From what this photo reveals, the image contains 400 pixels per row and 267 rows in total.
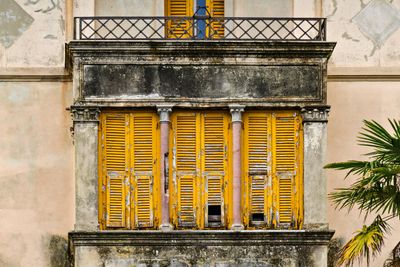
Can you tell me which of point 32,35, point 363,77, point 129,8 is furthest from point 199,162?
point 32,35

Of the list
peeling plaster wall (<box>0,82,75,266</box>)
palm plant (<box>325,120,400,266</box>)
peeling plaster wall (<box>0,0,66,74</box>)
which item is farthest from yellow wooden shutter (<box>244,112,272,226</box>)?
palm plant (<box>325,120,400,266</box>)

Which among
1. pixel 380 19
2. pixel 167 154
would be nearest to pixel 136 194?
pixel 167 154

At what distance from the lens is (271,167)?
32188 millimetres

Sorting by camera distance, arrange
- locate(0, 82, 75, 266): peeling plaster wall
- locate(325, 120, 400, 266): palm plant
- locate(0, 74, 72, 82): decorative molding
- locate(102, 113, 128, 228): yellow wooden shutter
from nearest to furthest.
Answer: locate(325, 120, 400, 266): palm plant < locate(102, 113, 128, 228): yellow wooden shutter < locate(0, 82, 75, 266): peeling plaster wall < locate(0, 74, 72, 82): decorative molding

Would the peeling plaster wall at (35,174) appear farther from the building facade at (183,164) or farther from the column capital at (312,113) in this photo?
the column capital at (312,113)

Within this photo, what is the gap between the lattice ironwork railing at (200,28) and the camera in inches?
1275

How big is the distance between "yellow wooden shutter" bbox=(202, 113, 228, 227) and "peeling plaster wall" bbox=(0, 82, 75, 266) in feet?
8.50

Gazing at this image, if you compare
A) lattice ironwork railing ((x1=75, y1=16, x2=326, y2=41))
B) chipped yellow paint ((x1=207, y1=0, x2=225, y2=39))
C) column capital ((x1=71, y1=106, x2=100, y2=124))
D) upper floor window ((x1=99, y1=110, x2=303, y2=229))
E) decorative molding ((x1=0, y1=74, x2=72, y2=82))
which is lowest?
upper floor window ((x1=99, y1=110, x2=303, y2=229))

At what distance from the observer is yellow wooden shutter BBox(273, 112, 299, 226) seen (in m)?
32.1

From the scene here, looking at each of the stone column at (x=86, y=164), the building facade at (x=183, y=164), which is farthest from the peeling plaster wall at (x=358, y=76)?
the stone column at (x=86, y=164)

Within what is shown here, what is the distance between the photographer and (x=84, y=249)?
31516 millimetres

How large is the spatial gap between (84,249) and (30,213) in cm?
178

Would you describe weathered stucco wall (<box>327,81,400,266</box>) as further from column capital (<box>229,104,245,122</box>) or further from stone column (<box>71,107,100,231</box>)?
stone column (<box>71,107,100,231</box>)

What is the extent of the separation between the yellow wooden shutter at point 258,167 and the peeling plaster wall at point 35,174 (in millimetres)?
3335
